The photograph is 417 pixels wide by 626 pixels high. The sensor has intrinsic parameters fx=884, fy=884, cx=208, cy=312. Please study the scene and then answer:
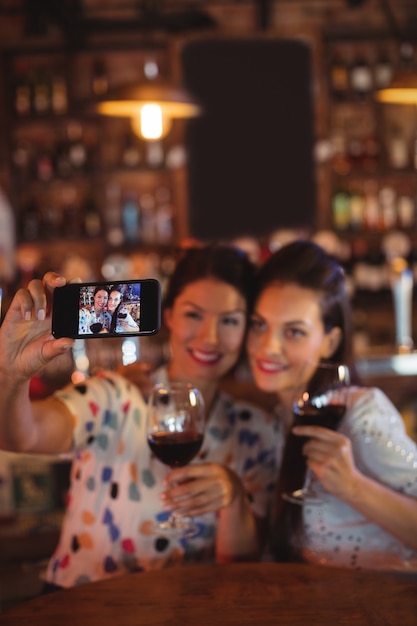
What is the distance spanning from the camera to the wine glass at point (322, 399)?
1.67 metres

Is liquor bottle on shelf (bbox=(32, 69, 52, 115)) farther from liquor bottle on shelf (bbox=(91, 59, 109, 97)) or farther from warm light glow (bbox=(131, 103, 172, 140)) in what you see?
warm light glow (bbox=(131, 103, 172, 140))

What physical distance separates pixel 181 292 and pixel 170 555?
58 centimetres

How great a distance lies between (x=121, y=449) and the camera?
1919 millimetres

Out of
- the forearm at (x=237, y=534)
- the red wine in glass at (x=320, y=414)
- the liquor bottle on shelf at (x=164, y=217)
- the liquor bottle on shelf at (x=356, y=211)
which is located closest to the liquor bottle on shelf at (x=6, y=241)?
the liquor bottle on shelf at (x=164, y=217)

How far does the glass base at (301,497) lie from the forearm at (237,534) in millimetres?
85

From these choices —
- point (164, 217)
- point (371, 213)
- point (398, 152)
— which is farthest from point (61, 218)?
point (398, 152)

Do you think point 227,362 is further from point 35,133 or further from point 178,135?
point 35,133

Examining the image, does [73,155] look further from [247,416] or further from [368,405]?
[368,405]

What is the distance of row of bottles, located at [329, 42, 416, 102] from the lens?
18.3ft

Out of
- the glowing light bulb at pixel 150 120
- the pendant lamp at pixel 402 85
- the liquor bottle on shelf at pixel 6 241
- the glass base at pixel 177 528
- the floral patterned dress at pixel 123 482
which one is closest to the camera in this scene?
the glass base at pixel 177 528

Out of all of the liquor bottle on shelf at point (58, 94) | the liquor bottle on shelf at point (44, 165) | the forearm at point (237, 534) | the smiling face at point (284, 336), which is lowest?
the forearm at point (237, 534)

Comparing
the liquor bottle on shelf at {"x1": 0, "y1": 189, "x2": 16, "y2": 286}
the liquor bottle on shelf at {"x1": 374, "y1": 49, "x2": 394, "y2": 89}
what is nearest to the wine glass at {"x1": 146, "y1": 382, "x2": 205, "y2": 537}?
the liquor bottle on shelf at {"x1": 0, "y1": 189, "x2": 16, "y2": 286}

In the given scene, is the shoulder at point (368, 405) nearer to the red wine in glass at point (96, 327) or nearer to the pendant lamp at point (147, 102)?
the red wine in glass at point (96, 327)

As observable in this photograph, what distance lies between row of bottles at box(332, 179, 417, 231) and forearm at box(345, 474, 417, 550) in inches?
161
